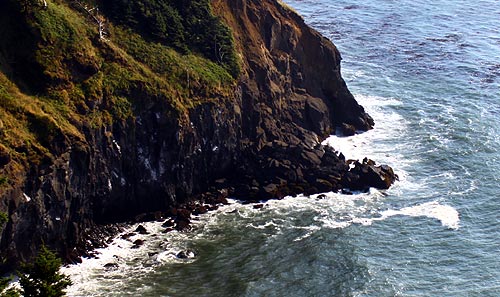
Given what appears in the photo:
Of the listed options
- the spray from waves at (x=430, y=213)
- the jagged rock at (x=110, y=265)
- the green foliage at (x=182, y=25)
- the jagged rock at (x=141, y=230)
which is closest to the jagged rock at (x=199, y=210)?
the jagged rock at (x=141, y=230)

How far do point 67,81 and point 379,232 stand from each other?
39.2 m

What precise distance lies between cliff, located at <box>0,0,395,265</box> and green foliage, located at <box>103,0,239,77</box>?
439mm

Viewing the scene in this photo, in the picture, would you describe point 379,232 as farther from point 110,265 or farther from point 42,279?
point 42,279

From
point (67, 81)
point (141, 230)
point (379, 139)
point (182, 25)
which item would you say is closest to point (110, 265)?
point (141, 230)

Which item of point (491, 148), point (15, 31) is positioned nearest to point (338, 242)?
point (491, 148)

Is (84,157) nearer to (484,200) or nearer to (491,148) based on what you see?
(484,200)

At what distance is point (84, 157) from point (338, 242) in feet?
96.1

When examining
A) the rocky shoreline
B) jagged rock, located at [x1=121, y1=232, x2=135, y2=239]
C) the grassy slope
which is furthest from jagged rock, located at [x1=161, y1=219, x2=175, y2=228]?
the grassy slope

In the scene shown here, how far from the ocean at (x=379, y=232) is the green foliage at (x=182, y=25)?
2142 centimetres

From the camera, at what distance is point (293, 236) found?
84500 mm

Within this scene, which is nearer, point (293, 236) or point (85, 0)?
point (293, 236)

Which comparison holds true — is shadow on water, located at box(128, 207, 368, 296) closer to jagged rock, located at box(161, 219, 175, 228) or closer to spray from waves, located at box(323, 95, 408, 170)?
jagged rock, located at box(161, 219, 175, 228)

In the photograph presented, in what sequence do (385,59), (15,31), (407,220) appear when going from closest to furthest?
(15,31), (407,220), (385,59)

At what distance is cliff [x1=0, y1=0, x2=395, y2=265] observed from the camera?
253 feet
